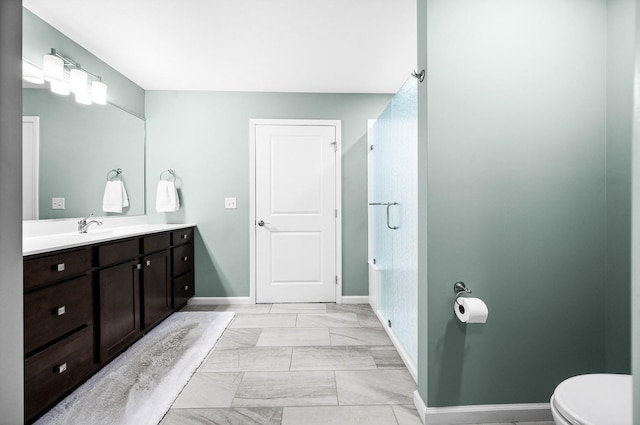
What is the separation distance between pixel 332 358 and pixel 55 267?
5.48ft

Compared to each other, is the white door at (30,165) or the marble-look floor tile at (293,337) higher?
the white door at (30,165)

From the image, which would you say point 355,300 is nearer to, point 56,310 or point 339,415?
point 339,415

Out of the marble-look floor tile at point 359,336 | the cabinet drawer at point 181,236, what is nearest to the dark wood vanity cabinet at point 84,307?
the cabinet drawer at point 181,236

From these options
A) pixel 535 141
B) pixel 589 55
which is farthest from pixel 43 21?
pixel 589 55

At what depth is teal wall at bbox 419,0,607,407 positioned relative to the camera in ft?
4.75

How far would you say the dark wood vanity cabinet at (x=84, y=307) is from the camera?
1442 millimetres

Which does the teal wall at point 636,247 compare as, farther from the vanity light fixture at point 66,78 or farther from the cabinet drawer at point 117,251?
the vanity light fixture at point 66,78

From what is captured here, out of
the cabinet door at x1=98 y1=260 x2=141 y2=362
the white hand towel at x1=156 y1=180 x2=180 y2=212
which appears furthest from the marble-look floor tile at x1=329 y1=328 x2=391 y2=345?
the white hand towel at x1=156 y1=180 x2=180 y2=212

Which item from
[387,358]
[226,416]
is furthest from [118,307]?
[387,358]

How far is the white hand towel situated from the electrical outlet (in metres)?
0.92

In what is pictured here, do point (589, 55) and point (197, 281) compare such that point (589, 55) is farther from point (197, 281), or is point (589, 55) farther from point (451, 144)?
point (197, 281)

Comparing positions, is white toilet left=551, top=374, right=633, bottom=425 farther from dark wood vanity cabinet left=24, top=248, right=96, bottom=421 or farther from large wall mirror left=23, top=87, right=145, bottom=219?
large wall mirror left=23, top=87, right=145, bottom=219

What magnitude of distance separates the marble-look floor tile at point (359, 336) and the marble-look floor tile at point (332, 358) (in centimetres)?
11

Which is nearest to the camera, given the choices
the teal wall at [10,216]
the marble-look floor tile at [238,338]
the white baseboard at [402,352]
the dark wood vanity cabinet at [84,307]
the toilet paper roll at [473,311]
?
the teal wall at [10,216]
